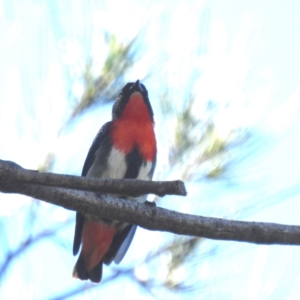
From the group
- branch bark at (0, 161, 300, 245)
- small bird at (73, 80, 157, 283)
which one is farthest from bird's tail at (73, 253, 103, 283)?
branch bark at (0, 161, 300, 245)

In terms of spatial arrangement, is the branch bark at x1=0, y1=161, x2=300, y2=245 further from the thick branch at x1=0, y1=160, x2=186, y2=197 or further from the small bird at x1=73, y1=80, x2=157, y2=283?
the small bird at x1=73, y1=80, x2=157, y2=283

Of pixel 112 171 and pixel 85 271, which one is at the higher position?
pixel 112 171

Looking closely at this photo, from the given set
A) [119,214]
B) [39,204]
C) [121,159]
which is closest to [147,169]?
[121,159]

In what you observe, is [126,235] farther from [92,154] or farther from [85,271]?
[92,154]

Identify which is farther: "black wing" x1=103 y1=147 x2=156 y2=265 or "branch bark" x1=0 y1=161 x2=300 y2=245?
"black wing" x1=103 y1=147 x2=156 y2=265

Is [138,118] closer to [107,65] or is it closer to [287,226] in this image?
[107,65]

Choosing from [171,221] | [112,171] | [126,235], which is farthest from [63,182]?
[126,235]
